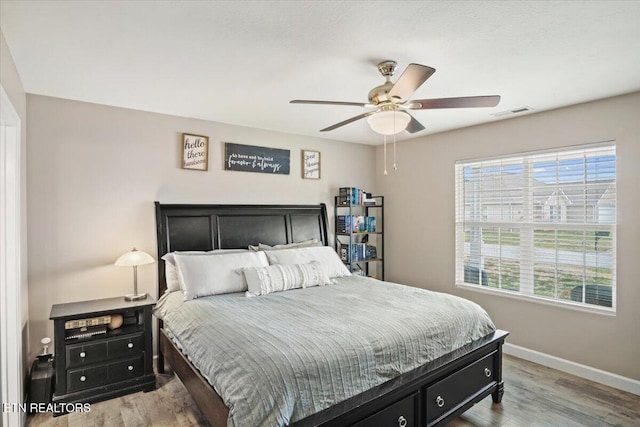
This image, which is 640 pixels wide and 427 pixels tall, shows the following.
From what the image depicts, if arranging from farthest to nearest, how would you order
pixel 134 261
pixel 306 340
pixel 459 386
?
pixel 134 261 → pixel 459 386 → pixel 306 340

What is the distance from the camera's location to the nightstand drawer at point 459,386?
227cm

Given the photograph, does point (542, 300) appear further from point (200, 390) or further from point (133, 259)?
point (133, 259)

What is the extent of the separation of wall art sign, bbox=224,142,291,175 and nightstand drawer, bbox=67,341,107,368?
2.07 meters

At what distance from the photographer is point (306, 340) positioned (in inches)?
78.6

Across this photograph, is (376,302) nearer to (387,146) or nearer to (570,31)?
(570,31)

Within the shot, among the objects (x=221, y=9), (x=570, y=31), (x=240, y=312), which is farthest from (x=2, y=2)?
(x=570, y=31)

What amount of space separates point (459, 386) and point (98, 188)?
3370mm

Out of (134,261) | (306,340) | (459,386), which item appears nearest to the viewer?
(306,340)

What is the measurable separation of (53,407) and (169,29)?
2.72 meters

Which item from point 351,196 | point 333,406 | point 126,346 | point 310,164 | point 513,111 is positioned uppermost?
point 513,111

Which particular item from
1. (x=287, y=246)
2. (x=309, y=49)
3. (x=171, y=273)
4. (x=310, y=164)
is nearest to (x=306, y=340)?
(x=309, y=49)

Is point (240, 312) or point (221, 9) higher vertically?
point (221, 9)

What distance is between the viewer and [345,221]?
15.6 ft

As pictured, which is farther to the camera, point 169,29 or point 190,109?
point 190,109
